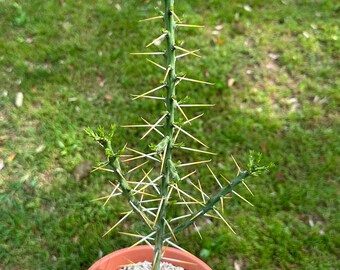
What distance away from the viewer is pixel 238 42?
14.3 ft

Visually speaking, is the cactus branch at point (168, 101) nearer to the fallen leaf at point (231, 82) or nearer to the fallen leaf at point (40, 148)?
the fallen leaf at point (40, 148)

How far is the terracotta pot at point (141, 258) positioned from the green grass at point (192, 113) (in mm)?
569

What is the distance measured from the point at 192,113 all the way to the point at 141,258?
1.57m

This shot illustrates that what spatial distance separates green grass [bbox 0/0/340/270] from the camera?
3.17 metres

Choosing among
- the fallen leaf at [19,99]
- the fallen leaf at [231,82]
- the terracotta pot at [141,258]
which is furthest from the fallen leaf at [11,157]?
the fallen leaf at [231,82]

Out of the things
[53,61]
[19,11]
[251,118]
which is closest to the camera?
[251,118]

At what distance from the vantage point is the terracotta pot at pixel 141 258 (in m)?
2.54

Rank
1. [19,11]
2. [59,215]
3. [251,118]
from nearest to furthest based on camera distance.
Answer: [59,215]
[251,118]
[19,11]

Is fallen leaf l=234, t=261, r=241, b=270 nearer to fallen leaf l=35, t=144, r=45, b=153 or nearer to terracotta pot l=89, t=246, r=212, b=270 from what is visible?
terracotta pot l=89, t=246, r=212, b=270

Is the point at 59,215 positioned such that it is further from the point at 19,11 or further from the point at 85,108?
the point at 19,11

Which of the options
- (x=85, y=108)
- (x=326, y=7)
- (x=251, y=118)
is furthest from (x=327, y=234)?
(x=326, y=7)

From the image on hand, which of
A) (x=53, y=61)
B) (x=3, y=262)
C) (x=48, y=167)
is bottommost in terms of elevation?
(x=3, y=262)

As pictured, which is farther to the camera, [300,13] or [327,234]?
[300,13]

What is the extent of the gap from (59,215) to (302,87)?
231 cm
